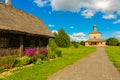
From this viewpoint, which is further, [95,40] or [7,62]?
[95,40]

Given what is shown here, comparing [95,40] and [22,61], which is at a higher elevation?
[95,40]

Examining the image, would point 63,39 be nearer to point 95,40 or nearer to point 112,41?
point 95,40

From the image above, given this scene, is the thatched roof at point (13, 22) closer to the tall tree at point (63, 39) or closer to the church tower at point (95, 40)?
the tall tree at point (63, 39)

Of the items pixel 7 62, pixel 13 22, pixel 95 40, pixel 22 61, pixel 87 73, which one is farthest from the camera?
pixel 95 40

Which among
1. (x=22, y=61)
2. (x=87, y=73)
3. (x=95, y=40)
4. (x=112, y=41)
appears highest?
(x=95, y=40)

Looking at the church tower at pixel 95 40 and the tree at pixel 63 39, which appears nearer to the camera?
the tree at pixel 63 39

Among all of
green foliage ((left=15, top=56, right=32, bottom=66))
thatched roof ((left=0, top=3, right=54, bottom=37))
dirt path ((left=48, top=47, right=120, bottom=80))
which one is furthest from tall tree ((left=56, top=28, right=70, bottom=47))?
dirt path ((left=48, top=47, right=120, bottom=80))

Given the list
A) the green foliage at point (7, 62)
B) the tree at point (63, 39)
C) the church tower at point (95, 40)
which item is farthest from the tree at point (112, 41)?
the green foliage at point (7, 62)

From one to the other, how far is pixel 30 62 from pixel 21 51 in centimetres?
185

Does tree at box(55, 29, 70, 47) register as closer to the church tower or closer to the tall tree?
the tall tree

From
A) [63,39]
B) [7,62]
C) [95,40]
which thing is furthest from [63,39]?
[7,62]

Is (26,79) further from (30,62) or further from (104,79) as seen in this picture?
(30,62)

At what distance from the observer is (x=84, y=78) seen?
28.8 feet

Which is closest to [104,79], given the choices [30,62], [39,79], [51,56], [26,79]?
[39,79]
